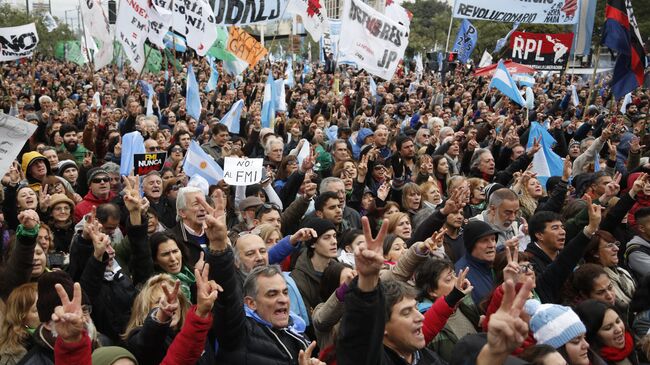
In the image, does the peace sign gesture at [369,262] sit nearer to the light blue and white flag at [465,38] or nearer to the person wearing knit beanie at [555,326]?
the person wearing knit beanie at [555,326]

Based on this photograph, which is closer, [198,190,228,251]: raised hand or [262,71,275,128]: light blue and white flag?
[198,190,228,251]: raised hand

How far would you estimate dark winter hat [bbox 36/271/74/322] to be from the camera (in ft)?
12.3

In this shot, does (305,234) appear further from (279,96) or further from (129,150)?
(279,96)

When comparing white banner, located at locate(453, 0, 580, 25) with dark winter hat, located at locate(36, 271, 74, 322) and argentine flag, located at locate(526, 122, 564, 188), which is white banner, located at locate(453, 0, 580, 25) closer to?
argentine flag, located at locate(526, 122, 564, 188)

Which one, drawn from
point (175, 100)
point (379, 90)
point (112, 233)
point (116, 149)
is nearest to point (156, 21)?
point (175, 100)

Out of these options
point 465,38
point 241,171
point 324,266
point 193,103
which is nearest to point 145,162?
point 241,171

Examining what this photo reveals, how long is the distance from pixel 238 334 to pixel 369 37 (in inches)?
356

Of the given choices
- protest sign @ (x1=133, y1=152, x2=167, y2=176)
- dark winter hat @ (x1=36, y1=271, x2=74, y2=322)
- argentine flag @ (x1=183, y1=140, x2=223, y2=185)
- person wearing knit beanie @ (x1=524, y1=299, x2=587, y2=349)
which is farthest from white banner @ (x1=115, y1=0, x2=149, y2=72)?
person wearing knit beanie @ (x1=524, y1=299, x2=587, y2=349)

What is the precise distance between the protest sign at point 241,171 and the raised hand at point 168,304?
384 cm

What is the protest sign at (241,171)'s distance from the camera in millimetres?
7324

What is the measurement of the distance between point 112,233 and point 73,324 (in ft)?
9.74

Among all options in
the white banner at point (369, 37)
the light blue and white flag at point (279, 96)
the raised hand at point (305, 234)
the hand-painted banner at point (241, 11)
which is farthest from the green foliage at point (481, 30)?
the raised hand at point (305, 234)

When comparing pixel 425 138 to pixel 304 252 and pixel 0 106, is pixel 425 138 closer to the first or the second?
pixel 304 252

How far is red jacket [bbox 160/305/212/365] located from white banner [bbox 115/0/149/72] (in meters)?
11.6
